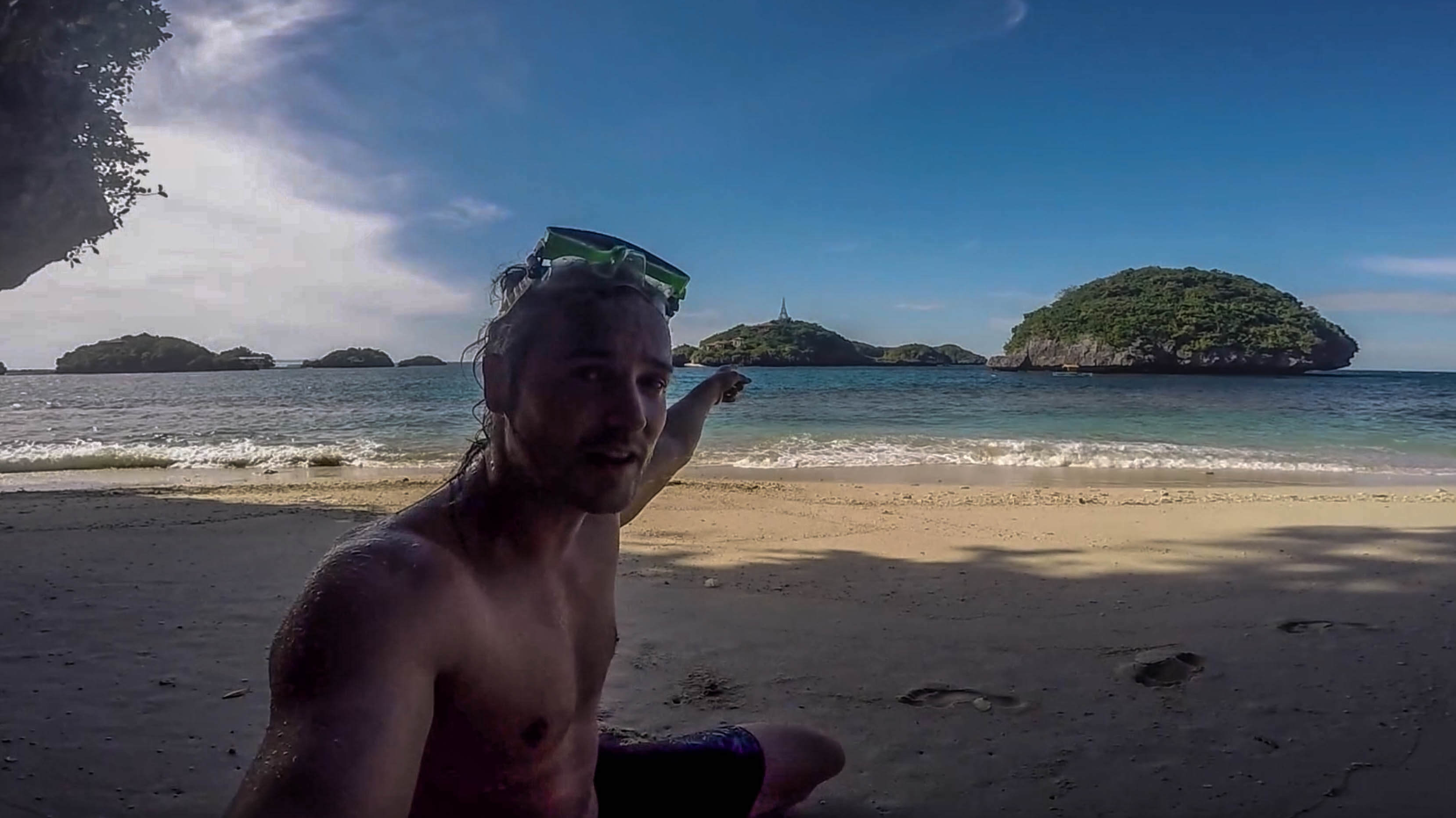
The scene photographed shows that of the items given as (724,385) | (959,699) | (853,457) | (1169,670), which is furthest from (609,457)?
(853,457)

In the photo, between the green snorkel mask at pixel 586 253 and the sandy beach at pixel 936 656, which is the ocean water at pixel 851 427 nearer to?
the green snorkel mask at pixel 586 253

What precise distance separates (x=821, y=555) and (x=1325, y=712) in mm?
3367

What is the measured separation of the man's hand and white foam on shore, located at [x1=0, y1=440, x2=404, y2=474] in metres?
11.9

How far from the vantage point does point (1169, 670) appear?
3668mm

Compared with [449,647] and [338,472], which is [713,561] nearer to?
[449,647]

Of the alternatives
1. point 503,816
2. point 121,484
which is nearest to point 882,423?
point 121,484

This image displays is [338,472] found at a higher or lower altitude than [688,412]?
lower

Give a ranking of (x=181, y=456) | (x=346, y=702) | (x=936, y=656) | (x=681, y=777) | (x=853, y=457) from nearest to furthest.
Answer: (x=346, y=702), (x=681, y=777), (x=936, y=656), (x=853, y=457), (x=181, y=456)

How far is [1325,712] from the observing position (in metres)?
3.17

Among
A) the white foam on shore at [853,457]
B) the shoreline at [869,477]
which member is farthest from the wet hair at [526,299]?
the white foam on shore at [853,457]

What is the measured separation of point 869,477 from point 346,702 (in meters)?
11.3

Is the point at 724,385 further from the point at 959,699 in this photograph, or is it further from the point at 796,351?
the point at 796,351

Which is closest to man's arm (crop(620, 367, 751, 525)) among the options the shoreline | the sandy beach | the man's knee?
the man's knee

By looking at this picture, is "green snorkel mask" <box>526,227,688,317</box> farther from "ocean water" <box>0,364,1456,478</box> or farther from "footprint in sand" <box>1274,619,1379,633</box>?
"footprint in sand" <box>1274,619,1379,633</box>
